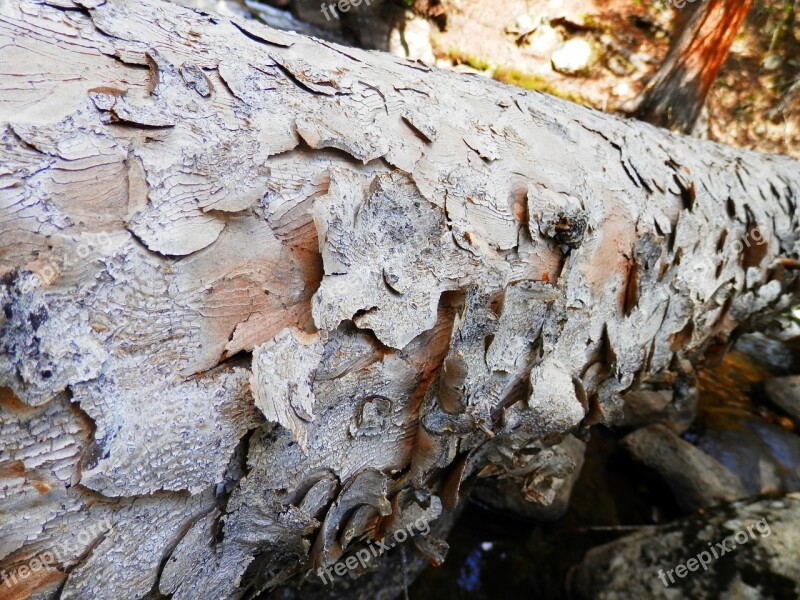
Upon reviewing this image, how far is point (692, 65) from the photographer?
2355mm

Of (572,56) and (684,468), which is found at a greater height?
(572,56)

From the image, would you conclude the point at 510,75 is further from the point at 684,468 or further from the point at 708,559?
the point at 708,559

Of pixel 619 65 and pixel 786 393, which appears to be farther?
pixel 619 65

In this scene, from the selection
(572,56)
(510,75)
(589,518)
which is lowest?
(589,518)

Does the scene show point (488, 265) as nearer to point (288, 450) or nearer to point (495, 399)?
point (495, 399)

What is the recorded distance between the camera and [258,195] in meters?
0.55

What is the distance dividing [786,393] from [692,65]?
179cm

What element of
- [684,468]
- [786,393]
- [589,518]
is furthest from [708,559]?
[786,393]

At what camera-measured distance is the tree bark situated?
222 cm

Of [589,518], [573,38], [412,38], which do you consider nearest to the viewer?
[589,518]

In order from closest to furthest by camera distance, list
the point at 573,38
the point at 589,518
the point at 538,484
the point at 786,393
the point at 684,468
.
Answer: the point at 538,484
the point at 589,518
the point at 684,468
the point at 786,393
the point at 573,38

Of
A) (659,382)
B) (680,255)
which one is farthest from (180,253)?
(659,382)

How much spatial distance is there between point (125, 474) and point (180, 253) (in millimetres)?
240

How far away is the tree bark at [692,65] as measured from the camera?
2225 millimetres
